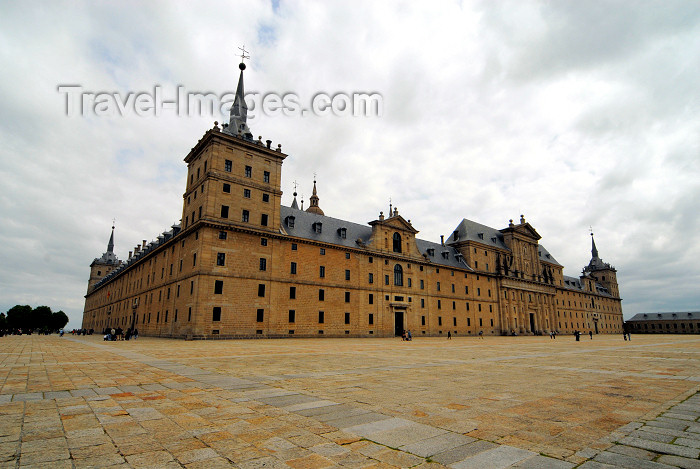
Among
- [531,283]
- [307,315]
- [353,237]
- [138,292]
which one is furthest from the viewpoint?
[531,283]

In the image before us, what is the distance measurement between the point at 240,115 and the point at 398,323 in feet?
121

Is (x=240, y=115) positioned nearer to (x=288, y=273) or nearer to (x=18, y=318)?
(x=288, y=273)

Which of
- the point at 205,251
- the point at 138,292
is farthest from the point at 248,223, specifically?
the point at 138,292

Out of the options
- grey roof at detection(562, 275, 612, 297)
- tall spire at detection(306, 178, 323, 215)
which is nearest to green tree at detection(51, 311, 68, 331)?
tall spire at detection(306, 178, 323, 215)

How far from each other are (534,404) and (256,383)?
6.61m

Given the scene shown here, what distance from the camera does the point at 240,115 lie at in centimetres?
4731

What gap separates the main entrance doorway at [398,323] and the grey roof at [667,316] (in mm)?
146760

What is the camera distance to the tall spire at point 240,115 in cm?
4528

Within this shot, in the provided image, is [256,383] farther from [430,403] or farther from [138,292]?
[138,292]

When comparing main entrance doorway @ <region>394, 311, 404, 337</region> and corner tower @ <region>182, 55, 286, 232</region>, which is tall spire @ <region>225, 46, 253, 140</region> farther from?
main entrance doorway @ <region>394, 311, 404, 337</region>

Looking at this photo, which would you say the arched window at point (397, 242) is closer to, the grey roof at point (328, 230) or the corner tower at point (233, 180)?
the grey roof at point (328, 230)

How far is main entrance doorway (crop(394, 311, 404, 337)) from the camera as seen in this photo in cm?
5434

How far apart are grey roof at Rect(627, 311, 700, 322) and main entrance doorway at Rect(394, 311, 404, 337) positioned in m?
147

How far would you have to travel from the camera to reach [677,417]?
622 centimetres
